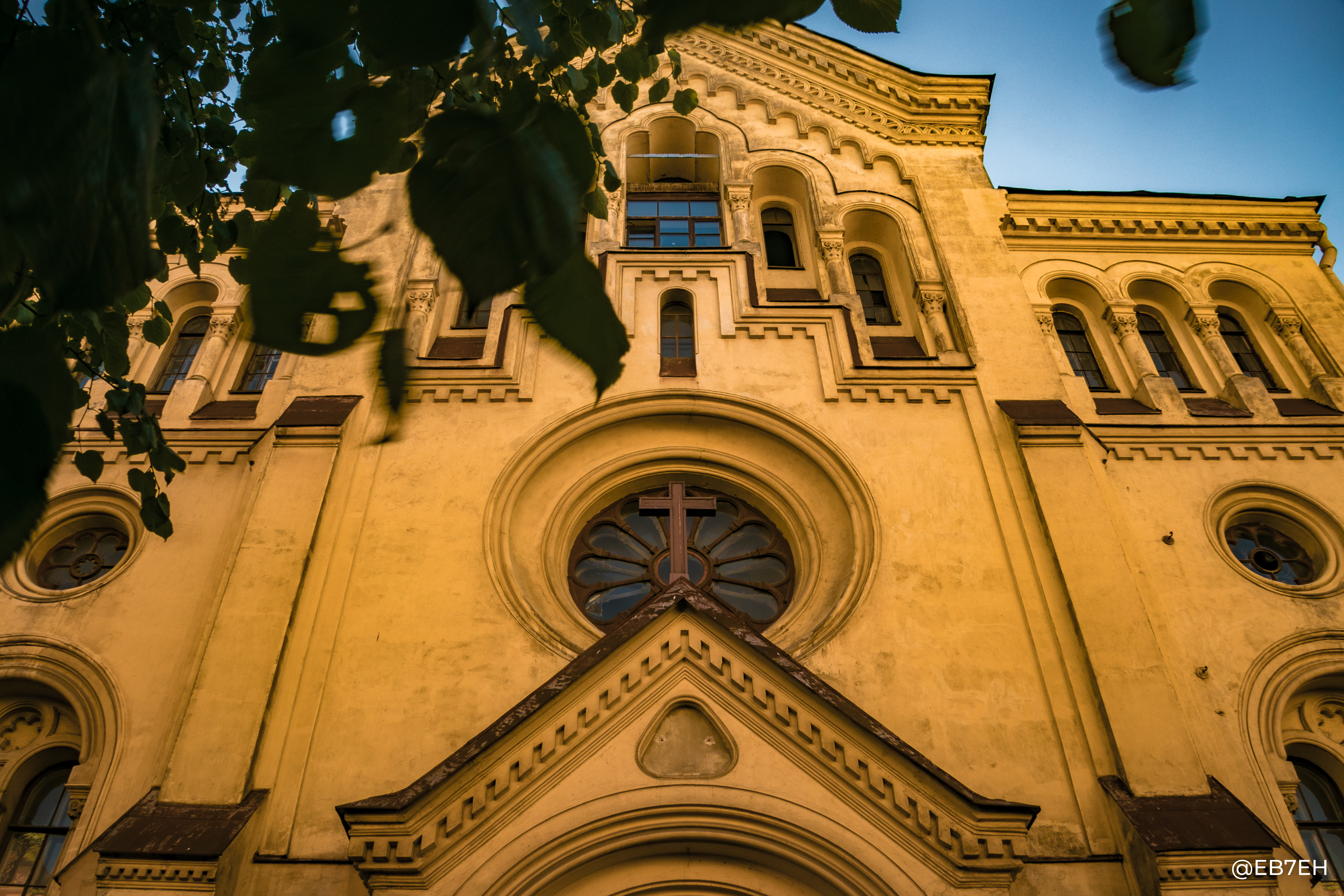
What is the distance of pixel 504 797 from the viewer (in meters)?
5.47

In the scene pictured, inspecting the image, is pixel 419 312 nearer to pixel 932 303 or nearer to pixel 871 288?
pixel 871 288

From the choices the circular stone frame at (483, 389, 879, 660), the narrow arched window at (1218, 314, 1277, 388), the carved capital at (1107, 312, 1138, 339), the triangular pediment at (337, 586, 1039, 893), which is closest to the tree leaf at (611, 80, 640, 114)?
the triangular pediment at (337, 586, 1039, 893)

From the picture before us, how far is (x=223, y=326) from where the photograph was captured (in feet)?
33.2

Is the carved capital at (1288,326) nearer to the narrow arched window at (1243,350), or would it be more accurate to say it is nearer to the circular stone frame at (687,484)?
the narrow arched window at (1243,350)

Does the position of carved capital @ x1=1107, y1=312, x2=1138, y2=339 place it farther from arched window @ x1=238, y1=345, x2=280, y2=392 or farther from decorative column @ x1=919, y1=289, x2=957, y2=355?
arched window @ x1=238, y1=345, x2=280, y2=392

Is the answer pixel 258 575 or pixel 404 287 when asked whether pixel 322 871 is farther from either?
pixel 404 287

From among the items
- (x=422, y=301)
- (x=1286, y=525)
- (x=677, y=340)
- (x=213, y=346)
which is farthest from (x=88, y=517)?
(x=1286, y=525)

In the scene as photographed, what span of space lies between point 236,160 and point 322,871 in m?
4.51

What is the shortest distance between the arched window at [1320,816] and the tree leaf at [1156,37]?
7.94 meters

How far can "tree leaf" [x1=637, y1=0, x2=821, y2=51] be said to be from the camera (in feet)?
2.83

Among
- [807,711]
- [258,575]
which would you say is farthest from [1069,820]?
[258,575]

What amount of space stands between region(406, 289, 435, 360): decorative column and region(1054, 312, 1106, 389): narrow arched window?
734 cm

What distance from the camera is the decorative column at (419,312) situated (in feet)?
30.6

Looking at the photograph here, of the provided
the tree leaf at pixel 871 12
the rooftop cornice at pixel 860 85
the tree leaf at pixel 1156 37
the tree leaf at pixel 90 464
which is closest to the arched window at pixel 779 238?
the rooftop cornice at pixel 860 85
